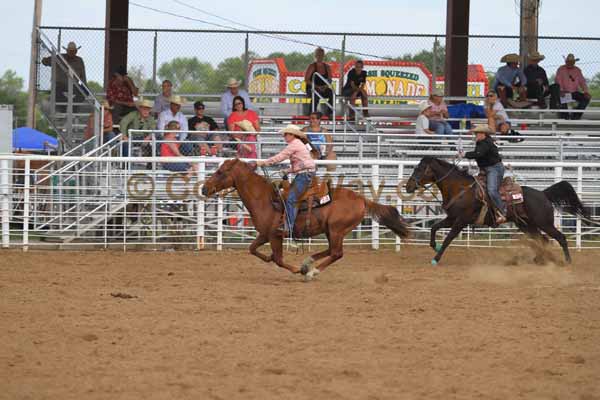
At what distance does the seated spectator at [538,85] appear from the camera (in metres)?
21.5

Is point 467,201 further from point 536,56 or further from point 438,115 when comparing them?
point 536,56

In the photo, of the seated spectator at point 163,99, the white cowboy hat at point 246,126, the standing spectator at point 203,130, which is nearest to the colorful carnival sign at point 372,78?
the seated spectator at point 163,99

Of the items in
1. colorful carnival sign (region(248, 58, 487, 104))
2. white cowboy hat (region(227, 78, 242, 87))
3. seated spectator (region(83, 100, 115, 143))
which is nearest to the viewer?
seated spectator (region(83, 100, 115, 143))

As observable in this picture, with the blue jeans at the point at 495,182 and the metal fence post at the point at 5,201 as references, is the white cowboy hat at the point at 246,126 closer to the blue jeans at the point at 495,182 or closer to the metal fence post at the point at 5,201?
the metal fence post at the point at 5,201

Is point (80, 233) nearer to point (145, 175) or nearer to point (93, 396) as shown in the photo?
point (145, 175)

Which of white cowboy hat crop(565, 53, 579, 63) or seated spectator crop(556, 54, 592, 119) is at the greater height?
white cowboy hat crop(565, 53, 579, 63)

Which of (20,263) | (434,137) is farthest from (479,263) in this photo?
(20,263)

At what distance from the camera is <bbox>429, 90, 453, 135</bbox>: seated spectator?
19.4 meters

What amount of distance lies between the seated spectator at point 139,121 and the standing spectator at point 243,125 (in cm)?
141

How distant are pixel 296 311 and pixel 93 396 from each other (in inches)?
137

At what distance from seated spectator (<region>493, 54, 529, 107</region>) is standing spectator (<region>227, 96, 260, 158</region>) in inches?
232

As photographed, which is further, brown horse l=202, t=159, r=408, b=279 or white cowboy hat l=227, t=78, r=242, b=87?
white cowboy hat l=227, t=78, r=242, b=87

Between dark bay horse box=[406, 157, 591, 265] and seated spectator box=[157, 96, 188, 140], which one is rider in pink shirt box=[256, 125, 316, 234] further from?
seated spectator box=[157, 96, 188, 140]

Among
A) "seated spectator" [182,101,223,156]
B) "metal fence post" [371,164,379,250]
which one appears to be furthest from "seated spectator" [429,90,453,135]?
"seated spectator" [182,101,223,156]
